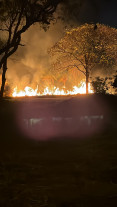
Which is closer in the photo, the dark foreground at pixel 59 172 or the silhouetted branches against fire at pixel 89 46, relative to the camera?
the dark foreground at pixel 59 172

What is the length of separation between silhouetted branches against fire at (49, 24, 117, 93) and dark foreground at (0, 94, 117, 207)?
120 ft

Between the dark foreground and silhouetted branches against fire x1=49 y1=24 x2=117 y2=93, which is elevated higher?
silhouetted branches against fire x1=49 y1=24 x2=117 y2=93

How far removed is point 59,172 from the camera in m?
10.0

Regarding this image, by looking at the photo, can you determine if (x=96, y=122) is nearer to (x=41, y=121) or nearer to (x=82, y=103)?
(x=41, y=121)

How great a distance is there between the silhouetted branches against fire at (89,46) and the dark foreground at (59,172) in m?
36.4

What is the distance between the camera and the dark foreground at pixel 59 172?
7333 millimetres

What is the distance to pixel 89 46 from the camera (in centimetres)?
5319

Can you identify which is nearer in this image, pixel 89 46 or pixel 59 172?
pixel 59 172

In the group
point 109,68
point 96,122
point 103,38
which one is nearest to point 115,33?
point 103,38

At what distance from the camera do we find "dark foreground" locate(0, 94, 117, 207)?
289 inches

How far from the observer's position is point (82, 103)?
93.8 ft

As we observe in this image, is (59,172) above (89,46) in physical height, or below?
below

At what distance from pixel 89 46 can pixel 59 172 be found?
4435 cm

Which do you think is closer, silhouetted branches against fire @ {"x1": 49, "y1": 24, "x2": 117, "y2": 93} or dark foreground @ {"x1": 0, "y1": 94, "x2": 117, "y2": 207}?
dark foreground @ {"x1": 0, "y1": 94, "x2": 117, "y2": 207}
